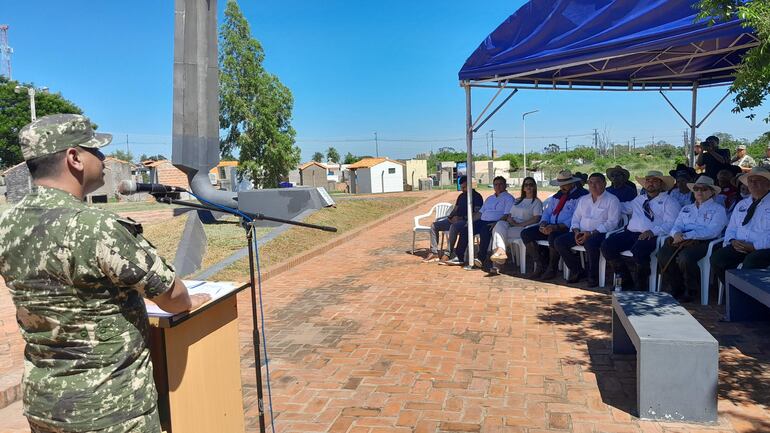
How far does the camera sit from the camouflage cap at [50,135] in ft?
5.55

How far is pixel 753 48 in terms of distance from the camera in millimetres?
3840

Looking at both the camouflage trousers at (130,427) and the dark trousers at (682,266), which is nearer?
the camouflage trousers at (130,427)

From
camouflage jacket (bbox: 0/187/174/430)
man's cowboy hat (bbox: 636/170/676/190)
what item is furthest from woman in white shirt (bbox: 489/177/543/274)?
camouflage jacket (bbox: 0/187/174/430)

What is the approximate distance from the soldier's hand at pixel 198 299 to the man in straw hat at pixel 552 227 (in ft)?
18.6

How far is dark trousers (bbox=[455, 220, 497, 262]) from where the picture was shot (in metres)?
8.15

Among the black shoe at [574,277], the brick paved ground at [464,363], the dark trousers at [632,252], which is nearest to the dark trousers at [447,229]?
the brick paved ground at [464,363]

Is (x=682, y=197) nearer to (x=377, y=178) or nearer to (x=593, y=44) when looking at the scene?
(x=593, y=44)

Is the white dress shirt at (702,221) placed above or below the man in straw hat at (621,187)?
below

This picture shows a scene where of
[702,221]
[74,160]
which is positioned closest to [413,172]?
[702,221]

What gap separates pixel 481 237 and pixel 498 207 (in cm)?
52

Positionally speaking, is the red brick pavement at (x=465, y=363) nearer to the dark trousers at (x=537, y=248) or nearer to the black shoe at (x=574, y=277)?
the black shoe at (x=574, y=277)

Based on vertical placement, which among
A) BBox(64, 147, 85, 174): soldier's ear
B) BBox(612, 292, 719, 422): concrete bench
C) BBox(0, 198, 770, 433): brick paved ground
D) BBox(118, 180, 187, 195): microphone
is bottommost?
BBox(0, 198, 770, 433): brick paved ground

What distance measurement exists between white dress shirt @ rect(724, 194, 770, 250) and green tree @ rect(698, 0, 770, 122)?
1.31m

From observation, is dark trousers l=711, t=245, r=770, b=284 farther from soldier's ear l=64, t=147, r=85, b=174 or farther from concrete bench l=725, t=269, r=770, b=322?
soldier's ear l=64, t=147, r=85, b=174
